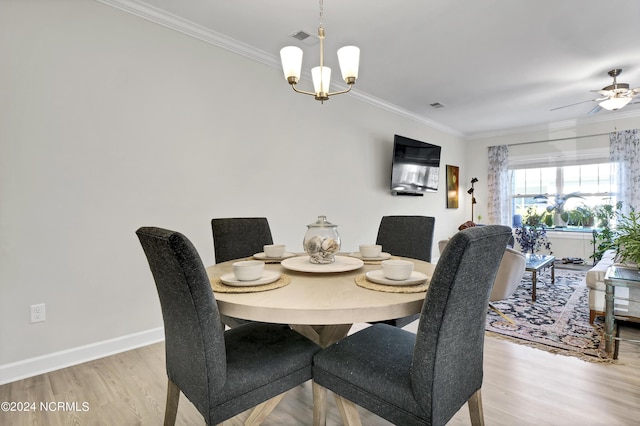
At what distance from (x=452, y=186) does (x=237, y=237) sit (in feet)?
17.2

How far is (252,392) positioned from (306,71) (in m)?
3.19

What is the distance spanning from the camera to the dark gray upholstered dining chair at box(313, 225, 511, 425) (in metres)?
0.95

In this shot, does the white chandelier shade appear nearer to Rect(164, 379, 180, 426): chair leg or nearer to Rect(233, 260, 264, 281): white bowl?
Rect(233, 260, 264, 281): white bowl

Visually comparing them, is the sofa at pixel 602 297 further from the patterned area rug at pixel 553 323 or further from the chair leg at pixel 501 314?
the chair leg at pixel 501 314

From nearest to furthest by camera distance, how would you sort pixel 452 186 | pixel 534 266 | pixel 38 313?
pixel 38 313
pixel 534 266
pixel 452 186

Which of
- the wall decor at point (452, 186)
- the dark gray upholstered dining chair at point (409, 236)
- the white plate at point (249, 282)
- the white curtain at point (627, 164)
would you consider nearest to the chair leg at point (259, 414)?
the white plate at point (249, 282)

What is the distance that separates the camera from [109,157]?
7.54 ft

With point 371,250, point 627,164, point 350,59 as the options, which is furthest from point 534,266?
point 627,164

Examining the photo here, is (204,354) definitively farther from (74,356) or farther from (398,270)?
(74,356)

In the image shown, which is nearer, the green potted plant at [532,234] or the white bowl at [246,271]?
the white bowl at [246,271]

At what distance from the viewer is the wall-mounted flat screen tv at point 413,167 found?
470 centimetres

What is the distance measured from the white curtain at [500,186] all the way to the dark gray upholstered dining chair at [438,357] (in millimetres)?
5973

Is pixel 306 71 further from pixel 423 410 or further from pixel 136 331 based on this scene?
pixel 423 410

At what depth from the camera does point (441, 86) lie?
4.08 m
